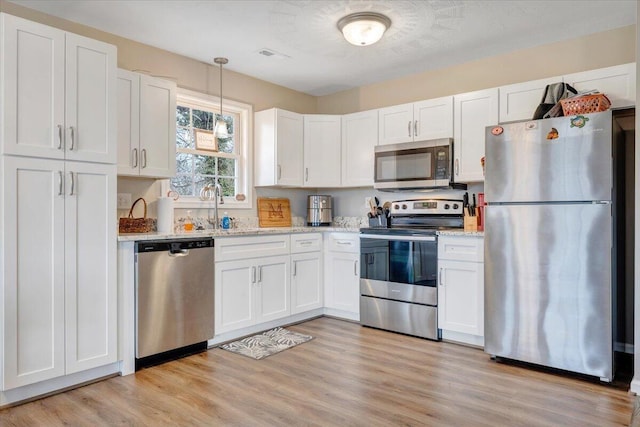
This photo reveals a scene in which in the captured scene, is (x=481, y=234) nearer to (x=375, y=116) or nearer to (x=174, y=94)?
(x=375, y=116)

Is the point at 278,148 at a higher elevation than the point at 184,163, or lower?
higher

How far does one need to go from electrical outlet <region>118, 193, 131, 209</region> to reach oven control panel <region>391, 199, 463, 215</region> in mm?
2472

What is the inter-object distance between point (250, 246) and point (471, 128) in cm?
217

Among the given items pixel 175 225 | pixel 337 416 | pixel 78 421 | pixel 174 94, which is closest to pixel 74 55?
pixel 174 94

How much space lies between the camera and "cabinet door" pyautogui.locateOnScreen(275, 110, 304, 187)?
14.2 ft

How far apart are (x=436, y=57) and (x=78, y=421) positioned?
384 centimetres

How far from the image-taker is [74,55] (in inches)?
102

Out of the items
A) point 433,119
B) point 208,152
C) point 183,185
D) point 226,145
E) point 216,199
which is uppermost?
point 433,119

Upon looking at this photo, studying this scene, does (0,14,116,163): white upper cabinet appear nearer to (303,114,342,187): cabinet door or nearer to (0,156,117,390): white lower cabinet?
(0,156,117,390): white lower cabinet

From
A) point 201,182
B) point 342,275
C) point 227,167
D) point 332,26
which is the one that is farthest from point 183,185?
point 332,26

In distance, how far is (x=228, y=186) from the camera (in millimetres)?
4344

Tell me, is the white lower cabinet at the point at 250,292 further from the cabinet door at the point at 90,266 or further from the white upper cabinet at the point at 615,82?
the white upper cabinet at the point at 615,82

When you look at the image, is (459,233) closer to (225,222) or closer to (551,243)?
(551,243)

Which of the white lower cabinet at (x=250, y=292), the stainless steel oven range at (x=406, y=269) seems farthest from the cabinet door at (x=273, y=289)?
the stainless steel oven range at (x=406, y=269)
